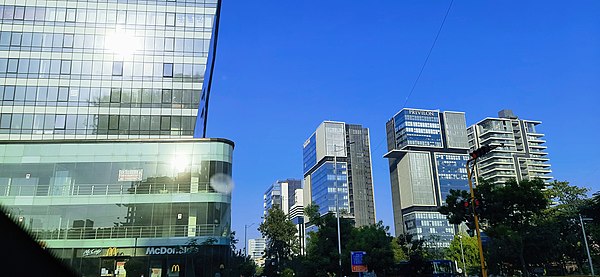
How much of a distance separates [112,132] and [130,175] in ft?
30.5

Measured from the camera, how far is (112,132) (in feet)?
148

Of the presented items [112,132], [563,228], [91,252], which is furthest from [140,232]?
[563,228]

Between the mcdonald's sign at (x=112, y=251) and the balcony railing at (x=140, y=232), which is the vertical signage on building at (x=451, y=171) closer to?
the balcony railing at (x=140, y=232)

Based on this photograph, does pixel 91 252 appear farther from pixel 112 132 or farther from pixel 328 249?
pixel 328 249

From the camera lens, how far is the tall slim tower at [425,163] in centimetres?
15538

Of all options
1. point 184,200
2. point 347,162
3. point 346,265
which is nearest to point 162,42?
point 184,200

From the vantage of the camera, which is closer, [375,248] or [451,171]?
[375,248]

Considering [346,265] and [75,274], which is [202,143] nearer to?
[346,265]

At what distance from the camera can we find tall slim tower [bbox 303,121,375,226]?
167 metres

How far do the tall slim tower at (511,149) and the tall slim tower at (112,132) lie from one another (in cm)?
12923

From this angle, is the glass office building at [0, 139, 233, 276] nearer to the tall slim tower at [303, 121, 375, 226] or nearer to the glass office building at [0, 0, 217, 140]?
the glass office building at [0, 0, 217, 140]

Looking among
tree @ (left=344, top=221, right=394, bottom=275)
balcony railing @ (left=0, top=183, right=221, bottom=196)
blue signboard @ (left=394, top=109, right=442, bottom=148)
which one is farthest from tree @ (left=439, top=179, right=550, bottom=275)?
blue signboard @ (left=394, top=109, right=442, bottom=148)

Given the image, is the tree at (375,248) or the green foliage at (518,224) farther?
the tree at (375,248)

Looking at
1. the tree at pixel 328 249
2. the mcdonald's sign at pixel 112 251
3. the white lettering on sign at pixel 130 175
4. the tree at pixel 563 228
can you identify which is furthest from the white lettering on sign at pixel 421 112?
the mcdonald's sign at pixel 112 251
